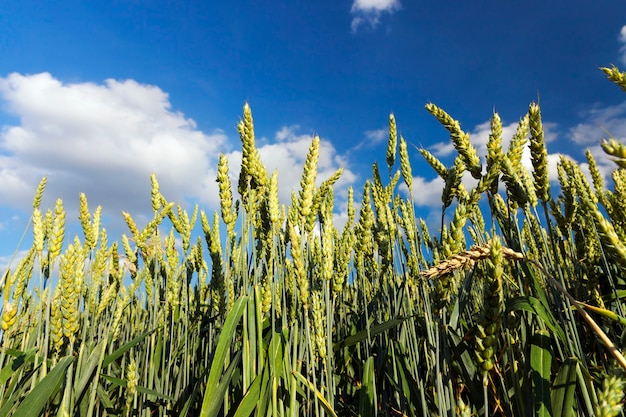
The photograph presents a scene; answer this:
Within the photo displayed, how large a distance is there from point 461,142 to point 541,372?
0.77m

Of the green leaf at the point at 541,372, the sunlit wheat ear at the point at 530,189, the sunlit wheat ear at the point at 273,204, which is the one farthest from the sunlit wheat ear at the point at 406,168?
the green leaf at the point at 541,372

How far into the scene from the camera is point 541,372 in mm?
1172

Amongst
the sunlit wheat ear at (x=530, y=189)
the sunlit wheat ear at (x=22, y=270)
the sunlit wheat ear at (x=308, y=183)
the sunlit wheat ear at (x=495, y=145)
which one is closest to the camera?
the sunlit wheat ear at (x=495, y=145)

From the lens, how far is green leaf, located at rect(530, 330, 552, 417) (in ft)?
3.66

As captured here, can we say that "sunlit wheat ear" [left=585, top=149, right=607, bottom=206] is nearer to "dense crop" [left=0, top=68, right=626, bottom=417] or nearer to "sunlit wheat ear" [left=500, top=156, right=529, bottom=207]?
"dense crop" [left=0, top=68, right=626, bottom=417]

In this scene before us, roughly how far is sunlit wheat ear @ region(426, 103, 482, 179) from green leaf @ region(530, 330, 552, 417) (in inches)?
22.3

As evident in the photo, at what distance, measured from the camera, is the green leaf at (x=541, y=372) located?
44.0 inches

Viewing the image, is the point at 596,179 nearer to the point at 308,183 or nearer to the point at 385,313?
the point at 385,313

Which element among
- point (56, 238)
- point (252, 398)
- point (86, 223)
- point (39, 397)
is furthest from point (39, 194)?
point (252, 398)

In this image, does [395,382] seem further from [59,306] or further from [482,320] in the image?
[59,306]

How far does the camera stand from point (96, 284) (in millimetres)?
2574

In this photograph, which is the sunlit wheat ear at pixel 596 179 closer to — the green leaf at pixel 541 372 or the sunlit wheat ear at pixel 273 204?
the green leaf at pixel 541 372

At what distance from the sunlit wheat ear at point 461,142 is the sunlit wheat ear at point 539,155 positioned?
0.77 ft

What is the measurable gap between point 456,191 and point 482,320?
1.88 feet
